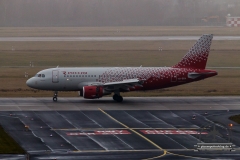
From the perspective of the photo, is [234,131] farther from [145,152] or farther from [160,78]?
[160,78]

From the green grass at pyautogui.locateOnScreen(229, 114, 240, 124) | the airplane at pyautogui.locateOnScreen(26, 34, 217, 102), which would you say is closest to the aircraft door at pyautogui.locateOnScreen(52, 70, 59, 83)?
the airplane at pyautogui.locateOnScreen(26, 34, 217, 102)

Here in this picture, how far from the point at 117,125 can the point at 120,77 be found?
12.6 metres

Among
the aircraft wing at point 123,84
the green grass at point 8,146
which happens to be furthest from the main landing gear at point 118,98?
the green grass at point 8,146

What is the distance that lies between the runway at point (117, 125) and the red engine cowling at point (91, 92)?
0.89 metres

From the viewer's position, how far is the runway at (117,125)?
1366 inches

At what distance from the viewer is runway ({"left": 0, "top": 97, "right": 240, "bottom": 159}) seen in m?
34.7

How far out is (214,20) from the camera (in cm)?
16788

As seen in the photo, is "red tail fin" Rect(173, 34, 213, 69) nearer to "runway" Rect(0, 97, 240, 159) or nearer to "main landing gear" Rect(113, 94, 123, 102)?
"runway" Rect(0, 97, 240, 159)

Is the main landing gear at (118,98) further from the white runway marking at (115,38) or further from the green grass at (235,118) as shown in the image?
the white runway marking at (115,38)

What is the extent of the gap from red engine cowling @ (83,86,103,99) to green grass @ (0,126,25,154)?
14505 millimetres

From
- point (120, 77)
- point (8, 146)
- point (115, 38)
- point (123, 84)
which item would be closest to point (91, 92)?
point (123, 84)

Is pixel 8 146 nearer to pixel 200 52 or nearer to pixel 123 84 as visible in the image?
pixel 123 84

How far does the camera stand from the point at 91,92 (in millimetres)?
52938

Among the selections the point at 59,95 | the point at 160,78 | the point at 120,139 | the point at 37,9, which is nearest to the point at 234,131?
the point at 120,139
